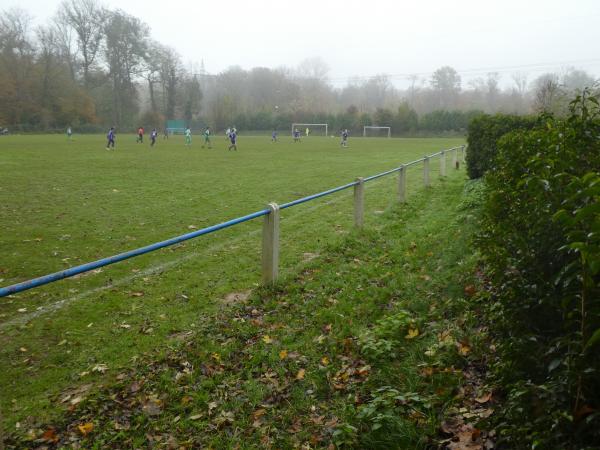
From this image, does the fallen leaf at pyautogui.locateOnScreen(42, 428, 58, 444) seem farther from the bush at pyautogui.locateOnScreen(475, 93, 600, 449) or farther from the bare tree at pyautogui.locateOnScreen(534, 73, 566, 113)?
the bare tree at pyautogui.locateOnScreen(534, 73, 566, 113)

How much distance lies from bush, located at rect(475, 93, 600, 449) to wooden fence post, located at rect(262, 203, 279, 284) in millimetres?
2910

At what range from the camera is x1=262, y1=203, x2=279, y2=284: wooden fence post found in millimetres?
6043

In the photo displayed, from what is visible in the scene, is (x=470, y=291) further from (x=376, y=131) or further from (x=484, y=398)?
(x=376, y=131)

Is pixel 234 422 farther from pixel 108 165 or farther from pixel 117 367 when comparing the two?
pixel 108 165

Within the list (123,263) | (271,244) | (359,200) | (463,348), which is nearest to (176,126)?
(359,200)

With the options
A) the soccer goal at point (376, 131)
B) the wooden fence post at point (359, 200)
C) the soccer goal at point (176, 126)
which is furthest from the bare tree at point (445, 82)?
the wooden fence post at point (359, 200)

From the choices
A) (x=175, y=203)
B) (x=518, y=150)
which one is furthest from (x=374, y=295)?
(x=175, y=203)

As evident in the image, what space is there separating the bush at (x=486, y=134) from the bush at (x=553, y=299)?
357 inches

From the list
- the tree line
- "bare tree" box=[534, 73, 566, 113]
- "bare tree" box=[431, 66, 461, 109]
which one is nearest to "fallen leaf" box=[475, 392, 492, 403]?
"bare tree" box=[534, 73, 566, 113]

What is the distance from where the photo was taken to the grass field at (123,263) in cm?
463

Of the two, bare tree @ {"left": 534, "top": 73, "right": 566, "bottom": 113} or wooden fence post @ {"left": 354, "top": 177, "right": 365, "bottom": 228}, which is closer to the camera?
bare tree @ {"left": 534, "top": 73, "right": 566, "bottom": 113}

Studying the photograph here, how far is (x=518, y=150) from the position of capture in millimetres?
4301

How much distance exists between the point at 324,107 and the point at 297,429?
10304cm

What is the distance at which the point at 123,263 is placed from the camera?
757cm
